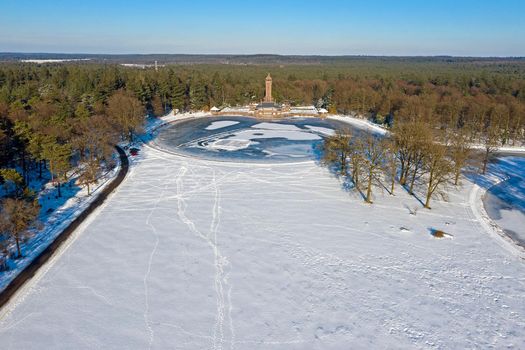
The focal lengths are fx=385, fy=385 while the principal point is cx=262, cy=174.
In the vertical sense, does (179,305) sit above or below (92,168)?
below

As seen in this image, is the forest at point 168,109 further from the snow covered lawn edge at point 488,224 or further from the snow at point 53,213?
the snow covered lawn edge at point 488,224

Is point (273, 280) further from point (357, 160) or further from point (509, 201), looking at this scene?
point (509, 201)

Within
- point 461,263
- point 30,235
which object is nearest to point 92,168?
point 30,235

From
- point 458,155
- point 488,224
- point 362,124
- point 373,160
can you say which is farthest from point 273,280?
point 362,124

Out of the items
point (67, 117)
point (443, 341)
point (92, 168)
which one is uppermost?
point (67, 117)

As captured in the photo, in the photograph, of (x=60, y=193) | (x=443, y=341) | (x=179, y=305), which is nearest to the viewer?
(x=443, y=341)

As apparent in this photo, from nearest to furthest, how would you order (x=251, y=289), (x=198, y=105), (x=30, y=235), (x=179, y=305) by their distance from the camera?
(x=179, y=305)
(x=251, y=289)
(x=30, y=235)
(x=198, y=105)

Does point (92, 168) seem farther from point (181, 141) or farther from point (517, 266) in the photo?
point (517, 266)

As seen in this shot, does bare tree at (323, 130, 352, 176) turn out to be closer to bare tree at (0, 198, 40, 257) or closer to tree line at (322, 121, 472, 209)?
tree line at (322, 121, 472, 209)

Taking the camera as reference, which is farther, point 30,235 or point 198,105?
point 198,105
